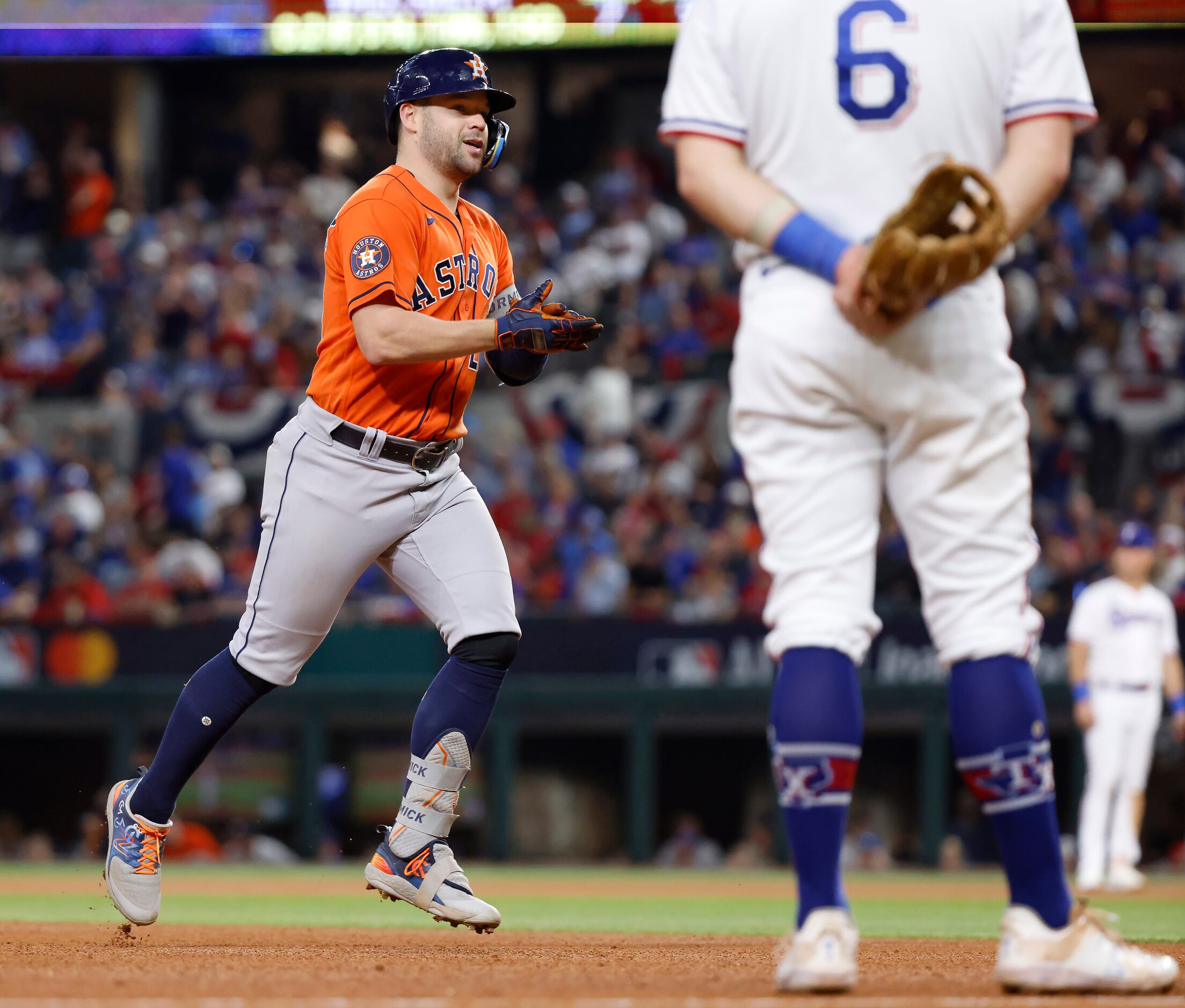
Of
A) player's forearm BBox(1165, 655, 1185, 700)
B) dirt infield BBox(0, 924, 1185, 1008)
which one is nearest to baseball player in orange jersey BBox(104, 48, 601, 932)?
dirt infield BBox(0, 924, 1185, 1008)

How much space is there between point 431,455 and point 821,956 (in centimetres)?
192

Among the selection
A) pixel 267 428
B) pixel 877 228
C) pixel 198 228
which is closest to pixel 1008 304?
pixel 267 428

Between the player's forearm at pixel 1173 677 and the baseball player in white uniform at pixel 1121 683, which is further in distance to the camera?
the player's forearm at pixel 1173 677

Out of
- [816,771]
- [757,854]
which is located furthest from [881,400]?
[757,854]

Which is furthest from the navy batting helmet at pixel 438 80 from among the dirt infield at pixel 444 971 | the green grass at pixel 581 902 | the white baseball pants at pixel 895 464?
the green grass at pixel 581 902

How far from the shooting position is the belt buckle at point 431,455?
4199 mm

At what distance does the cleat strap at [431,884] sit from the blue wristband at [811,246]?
6.40ft

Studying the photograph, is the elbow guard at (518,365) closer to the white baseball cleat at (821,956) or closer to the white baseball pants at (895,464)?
the white baseball pants at (895,464)

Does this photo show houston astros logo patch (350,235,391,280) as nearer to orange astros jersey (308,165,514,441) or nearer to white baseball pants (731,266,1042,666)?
orange astros jersey (308,165,514,441)

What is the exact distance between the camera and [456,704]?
4.23 meters

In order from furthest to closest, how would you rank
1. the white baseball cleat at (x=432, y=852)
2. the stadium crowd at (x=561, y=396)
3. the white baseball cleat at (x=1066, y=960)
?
the stadium crowd at (x=561, y=396)
the white baseball cleat at (x=432, y=852)
the white baseball cleat at (x=1066, y=960)

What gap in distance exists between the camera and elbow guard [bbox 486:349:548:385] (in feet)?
14.1

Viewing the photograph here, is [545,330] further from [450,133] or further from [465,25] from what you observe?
[465,25]

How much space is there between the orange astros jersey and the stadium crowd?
702 cm
